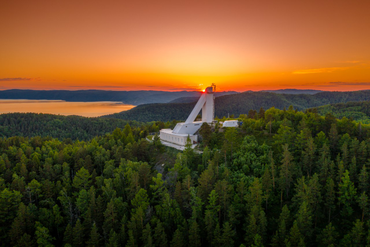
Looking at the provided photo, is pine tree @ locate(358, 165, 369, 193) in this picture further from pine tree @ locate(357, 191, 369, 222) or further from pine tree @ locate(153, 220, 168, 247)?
pine tree @ locate(153, 220, 168, 247)

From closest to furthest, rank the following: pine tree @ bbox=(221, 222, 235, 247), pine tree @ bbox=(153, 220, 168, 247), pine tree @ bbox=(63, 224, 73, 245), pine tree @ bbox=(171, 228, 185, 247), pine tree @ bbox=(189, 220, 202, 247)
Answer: pine tree @ bbox=(171, 228, 185, 247)
pine tree @ bbox=(221, 222, 235, 247)
pine tree @ bbox=(153, 220, 168, 247)
pine tree @ bbox=(189, 220, 202, 247)
pine tree @ bbox=(63, 224, 73, 245)

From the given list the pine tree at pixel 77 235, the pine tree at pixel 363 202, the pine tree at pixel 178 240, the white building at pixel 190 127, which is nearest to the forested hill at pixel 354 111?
the white building at pixel 190 127

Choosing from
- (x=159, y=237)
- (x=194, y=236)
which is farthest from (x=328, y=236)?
(x=159, y=237)

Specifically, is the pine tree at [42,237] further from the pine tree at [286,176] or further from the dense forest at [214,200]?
the pine tree at [286,176]

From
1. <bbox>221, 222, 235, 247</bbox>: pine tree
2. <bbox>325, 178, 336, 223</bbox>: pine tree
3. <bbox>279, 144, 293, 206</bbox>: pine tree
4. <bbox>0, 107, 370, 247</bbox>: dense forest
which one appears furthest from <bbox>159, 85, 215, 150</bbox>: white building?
<bbox>325, 178, 336, 223</bbox>: pine tree

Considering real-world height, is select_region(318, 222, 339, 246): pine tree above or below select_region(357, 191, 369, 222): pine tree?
below

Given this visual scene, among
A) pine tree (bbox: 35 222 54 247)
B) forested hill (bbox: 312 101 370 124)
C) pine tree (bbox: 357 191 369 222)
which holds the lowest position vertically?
pine tree (bbox: 35 222 54 247)

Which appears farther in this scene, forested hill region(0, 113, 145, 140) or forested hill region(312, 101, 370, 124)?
forested hill region(0, 113, 145, 140)

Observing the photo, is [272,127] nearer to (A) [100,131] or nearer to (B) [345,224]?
(B) [345,224]
